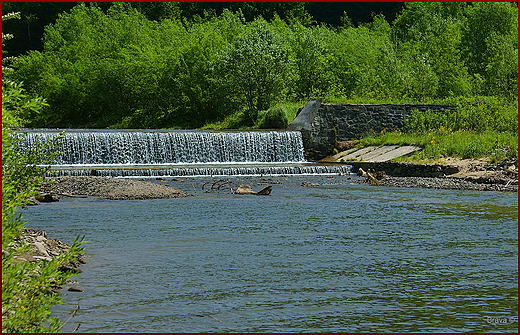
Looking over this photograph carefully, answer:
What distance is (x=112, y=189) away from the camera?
16.3 metres

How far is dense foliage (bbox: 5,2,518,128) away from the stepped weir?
9229 millimetres

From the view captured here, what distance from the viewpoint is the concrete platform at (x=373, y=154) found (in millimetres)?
23109

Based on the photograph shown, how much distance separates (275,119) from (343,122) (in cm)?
661

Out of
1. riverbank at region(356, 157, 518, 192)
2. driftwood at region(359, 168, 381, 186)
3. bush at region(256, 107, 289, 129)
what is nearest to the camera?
riverbank at region(356, 157, 518, 192)

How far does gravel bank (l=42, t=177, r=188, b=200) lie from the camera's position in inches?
626

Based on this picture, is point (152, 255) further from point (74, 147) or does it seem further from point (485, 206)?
point (74, 147)

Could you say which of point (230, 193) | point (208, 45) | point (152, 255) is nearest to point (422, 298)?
point (152, 255)

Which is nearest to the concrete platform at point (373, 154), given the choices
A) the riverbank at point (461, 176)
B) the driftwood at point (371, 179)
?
the driftwood at point (371, 179)

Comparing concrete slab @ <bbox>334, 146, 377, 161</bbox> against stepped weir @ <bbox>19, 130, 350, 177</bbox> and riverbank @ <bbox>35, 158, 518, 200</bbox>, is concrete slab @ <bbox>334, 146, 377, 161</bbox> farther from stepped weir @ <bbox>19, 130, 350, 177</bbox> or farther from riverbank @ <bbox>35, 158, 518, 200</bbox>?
riverbank @ <bbox>35, 158, 518, 200</bbox>

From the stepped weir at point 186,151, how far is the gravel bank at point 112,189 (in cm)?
528

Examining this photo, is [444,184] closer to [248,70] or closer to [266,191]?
[266,191]

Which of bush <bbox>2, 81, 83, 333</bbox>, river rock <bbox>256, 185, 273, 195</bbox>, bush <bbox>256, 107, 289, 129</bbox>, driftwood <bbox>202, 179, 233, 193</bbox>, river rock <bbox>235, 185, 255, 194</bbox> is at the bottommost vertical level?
bush <bbox>256, 107, 289, 129</bbox>

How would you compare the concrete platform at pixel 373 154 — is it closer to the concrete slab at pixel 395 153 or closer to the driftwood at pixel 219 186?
the concrete slab at pixel 395 153

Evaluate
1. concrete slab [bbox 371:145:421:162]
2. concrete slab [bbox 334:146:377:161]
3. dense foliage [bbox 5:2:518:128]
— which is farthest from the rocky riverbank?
dense foliage [bbox 5:2:518:128]
